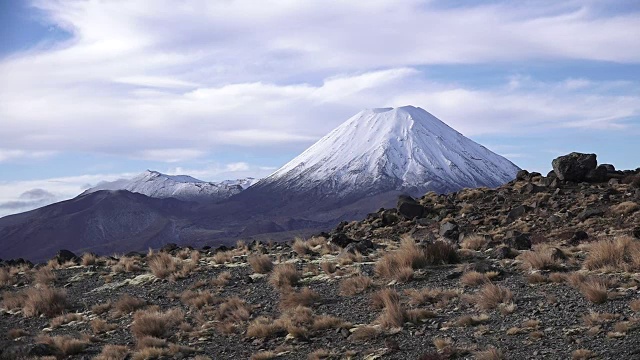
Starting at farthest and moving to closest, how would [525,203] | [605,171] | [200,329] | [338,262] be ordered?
[605,171] < [525,203] < [338,262] < [200,329]

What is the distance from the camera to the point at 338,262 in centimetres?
1833

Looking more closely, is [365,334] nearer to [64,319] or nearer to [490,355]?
[490,355]

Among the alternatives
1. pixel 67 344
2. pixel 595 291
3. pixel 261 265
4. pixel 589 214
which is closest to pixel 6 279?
pixel 261 265

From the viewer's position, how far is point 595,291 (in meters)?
11.7

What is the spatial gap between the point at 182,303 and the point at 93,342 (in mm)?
2873

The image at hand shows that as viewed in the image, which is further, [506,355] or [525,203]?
[525,203]

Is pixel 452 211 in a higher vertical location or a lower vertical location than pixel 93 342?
higher

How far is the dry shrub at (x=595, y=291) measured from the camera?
11.6 m

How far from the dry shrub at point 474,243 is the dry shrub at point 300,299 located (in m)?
5.82

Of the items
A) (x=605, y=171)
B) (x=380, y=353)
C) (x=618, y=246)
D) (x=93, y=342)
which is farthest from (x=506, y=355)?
(x=605, y=171)

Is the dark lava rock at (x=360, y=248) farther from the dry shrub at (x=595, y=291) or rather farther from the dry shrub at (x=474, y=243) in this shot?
the dry shrub at (x=595, y=291)

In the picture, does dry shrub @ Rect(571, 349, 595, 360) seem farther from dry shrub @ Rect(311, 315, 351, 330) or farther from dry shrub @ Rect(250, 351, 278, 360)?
dry shrub @ Rect(250, 351, 278, 360)

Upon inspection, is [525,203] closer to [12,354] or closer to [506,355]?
[506,355]

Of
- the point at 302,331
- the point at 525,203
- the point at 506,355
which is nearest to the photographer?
the point at 506,355
